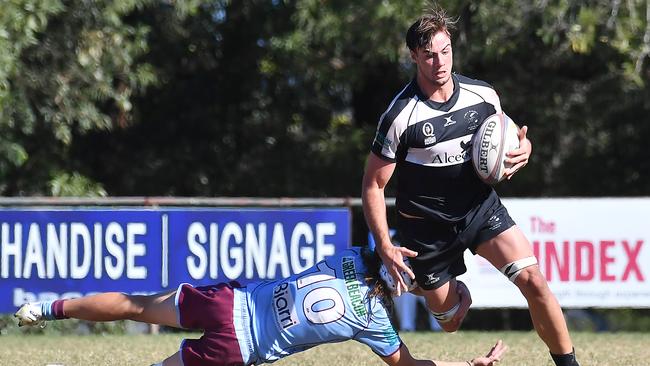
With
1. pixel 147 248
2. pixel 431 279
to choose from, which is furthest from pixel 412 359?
pixel 147 248

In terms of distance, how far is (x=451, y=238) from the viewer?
629 cm

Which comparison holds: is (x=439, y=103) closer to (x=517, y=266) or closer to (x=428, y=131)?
(x=428, y=131)

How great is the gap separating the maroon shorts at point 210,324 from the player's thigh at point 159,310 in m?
0.06

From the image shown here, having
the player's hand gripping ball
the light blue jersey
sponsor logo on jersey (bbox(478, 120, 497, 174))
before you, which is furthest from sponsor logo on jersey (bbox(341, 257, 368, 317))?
sponsor logo on jersey (bbox(478, 120, 497, 174))

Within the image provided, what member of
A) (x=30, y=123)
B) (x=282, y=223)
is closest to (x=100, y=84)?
(x=30, y=123)

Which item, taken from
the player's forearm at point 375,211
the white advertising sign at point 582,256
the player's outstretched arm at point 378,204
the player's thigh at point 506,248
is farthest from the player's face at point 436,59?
the white advertising sign at point 582,256

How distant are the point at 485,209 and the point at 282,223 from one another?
4.81 metres

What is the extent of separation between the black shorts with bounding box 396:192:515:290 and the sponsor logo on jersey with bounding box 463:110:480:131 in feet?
1.52

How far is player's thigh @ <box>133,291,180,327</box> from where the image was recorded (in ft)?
19.0

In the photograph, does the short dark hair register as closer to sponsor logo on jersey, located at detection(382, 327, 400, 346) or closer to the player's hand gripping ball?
Answer: the player's hand gripping ball

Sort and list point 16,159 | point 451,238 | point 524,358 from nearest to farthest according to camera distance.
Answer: point 451,238
point 524,358
point 16,159

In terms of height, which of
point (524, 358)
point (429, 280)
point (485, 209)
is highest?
point (485, 209)

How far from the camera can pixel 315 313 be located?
217 inches

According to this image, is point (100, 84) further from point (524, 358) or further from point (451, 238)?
point (451, 238)
